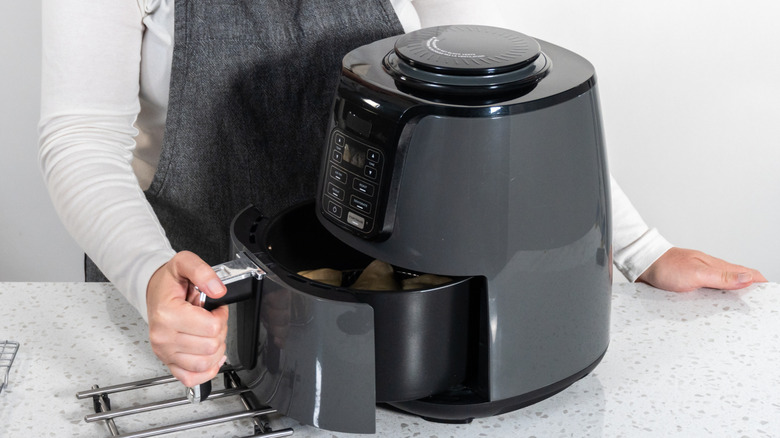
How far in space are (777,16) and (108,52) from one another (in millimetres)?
1451

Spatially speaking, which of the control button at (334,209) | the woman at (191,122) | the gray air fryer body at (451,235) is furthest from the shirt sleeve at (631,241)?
the control button at (334,209)

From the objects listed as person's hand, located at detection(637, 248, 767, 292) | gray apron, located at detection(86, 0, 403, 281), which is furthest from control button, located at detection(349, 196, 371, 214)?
person's hand, located at detection(637, 248, 767, 292)

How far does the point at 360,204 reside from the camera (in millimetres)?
659

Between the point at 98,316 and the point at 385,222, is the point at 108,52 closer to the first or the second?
the point at 98,316

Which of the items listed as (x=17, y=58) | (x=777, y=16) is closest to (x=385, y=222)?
(x=17, y=58)

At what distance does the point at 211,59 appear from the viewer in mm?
945

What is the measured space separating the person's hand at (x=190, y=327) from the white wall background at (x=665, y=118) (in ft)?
3.97

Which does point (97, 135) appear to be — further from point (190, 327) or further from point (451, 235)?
point (451, 235)

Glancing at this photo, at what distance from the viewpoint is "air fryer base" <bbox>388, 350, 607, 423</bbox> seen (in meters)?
0.68

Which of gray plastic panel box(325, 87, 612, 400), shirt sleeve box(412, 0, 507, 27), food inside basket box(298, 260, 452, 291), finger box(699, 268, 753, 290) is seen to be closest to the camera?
gray plastic panel box(325, 87, 612, 400)

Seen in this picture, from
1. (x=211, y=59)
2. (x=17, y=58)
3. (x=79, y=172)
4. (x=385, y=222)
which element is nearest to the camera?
(x=385, y=222)

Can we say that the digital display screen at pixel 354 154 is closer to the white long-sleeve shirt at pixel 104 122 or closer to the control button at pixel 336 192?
the control button at pixel 336 192

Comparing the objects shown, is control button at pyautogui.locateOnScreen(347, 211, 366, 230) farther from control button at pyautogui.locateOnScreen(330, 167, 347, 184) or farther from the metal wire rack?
the metal wire rack

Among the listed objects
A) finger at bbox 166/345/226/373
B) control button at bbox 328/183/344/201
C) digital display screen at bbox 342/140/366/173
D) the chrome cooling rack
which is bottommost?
the chrome cooling rack
